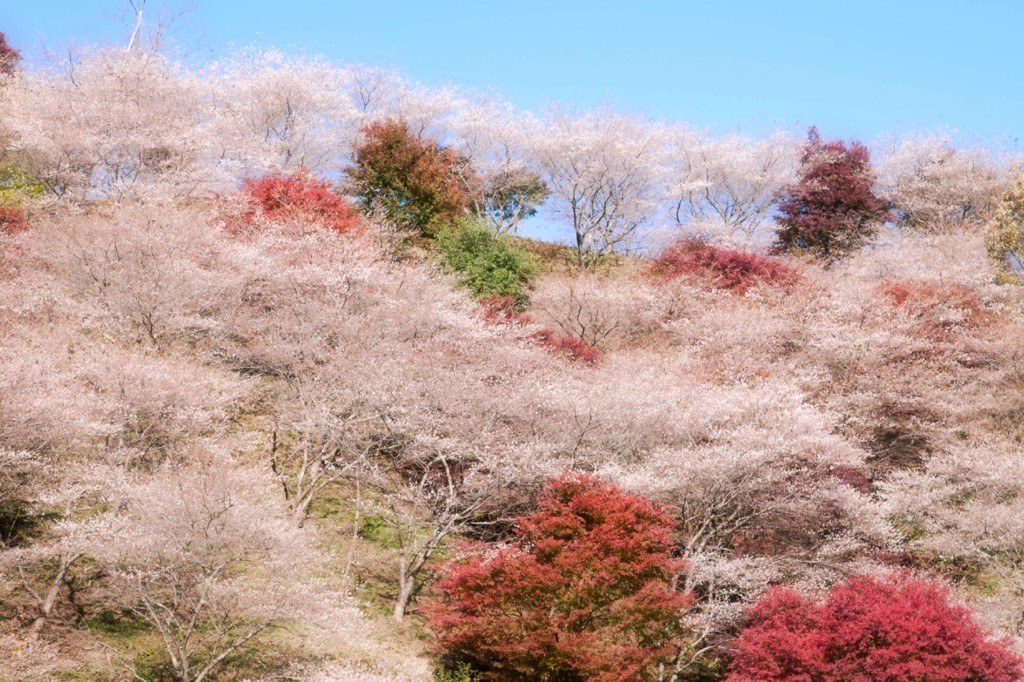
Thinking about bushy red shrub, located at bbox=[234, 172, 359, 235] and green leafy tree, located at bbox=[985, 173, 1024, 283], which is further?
green leafy tree, located at bbox=[985, 173, 1024, 283]

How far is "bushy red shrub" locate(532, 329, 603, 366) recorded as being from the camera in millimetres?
25812

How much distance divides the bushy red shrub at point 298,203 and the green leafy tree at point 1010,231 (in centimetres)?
2124

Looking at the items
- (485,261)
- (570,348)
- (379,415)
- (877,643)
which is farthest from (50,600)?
(485,261)

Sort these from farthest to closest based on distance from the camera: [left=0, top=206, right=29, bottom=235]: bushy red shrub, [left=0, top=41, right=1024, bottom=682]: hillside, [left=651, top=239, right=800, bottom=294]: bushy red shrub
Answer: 1. [left=651, top=239, right=800, bottom=294]: bushy red shrub
2. [left=0, top=206, right=29, bottom=235]: bushy red shrub
3. [left=0, top=41, right=1024, bottom=682]: hillside

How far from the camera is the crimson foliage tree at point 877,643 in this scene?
47.7 feet

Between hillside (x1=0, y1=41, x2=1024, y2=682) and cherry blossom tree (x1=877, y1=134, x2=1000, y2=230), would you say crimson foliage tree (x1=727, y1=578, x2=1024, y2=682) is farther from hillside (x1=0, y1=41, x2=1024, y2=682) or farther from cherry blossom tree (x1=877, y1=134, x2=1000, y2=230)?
cherry blossom tree (x1=877, y1=134, x2=1000, y2=230)

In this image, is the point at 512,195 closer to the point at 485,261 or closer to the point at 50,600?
the point at 485,261

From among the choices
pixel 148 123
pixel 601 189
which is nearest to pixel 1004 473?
pixel 601 189

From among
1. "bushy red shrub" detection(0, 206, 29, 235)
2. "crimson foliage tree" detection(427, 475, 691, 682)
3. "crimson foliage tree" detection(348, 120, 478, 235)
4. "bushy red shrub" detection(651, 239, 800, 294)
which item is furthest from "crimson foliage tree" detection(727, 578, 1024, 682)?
"bushy red shrub" detection(0, 206, 29, 235)

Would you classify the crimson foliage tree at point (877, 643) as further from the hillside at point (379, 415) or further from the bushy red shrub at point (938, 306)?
the bushy red shrub at point (938, 306)

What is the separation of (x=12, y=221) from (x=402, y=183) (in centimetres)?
1348

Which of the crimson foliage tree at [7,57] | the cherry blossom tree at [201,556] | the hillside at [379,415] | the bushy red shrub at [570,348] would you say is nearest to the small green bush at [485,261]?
the hillside at [379,415]

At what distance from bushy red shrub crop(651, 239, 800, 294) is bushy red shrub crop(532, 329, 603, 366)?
6258 millimetres

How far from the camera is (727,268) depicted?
104ft
